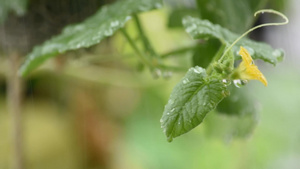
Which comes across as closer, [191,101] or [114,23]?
[191,101]

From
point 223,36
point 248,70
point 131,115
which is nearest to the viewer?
point 248,70

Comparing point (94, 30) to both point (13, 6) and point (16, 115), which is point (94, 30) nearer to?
point (13, 6)

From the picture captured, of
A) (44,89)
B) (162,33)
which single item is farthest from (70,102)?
(162,33)

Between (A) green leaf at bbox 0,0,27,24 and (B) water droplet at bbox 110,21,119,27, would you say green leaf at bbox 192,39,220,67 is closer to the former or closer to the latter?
(B) water droplet at bbox 110,21,119,27

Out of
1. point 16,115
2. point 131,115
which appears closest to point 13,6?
point 16,115

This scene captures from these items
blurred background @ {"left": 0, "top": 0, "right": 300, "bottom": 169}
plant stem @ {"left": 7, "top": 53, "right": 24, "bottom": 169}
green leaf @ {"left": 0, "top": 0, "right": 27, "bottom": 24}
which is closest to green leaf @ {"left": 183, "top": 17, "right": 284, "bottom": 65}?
green leaf @ {"left": 0, "top": 0, "right": 27, "bottom": 24}

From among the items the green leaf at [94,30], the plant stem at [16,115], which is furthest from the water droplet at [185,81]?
the plant stem at [16,115]

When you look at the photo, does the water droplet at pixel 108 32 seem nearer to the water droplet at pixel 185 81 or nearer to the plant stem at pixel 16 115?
the water droplet at pixel 185 81
